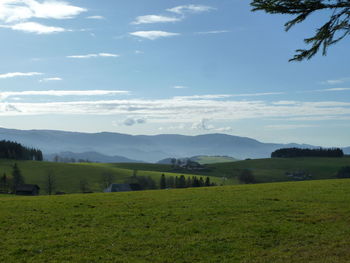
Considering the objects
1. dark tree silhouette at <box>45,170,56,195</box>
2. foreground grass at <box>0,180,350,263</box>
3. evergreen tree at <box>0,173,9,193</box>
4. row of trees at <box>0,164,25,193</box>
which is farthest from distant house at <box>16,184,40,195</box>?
foreground grass at <box>0,180,350,263</box>

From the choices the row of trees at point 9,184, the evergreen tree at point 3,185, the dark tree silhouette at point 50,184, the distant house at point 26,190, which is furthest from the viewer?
the dark tree silhouette at point 50,184

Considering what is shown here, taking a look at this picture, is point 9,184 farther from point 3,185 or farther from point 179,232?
point 179,232

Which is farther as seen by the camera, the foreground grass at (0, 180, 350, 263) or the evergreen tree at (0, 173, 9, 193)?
the evergreen tree at (0, 173, 9, 193)

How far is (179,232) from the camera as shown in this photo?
68.9 feet

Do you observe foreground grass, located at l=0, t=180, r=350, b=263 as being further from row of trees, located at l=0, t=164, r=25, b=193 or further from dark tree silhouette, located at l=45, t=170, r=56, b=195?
dark tree silhouette, located at l=45, t=170, r=56, b=195

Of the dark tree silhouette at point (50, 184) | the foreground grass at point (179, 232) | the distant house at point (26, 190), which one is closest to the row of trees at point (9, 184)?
the distant house at point (26, 190)

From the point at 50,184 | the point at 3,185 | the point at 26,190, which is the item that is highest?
the point at 3,185

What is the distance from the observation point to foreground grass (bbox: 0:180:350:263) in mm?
17016

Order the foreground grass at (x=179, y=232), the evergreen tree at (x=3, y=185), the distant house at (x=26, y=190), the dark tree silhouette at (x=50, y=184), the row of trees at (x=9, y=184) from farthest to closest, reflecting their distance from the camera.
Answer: the dark tree silhouette at (x=50, y=184), the row of trees at (x=9, y=184), the evergreen tree at (x=3, y=185), the distant house at (x=26, y=190), the foreground grass at (x=179, y=232)

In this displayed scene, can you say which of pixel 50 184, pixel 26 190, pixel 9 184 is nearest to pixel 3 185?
pixel 9 184

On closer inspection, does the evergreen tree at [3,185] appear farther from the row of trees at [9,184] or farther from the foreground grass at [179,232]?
the foreground grass at [179,232]

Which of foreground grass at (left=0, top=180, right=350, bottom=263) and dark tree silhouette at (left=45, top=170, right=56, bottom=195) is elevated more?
foreground grass at (left=0, top=180, right=350, bottom=263)

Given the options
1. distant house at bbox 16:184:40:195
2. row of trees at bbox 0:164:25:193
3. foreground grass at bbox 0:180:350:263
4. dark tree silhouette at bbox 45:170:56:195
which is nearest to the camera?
foreground grass at bbox 0:180:350:263

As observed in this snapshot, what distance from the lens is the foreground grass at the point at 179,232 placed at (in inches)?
670
